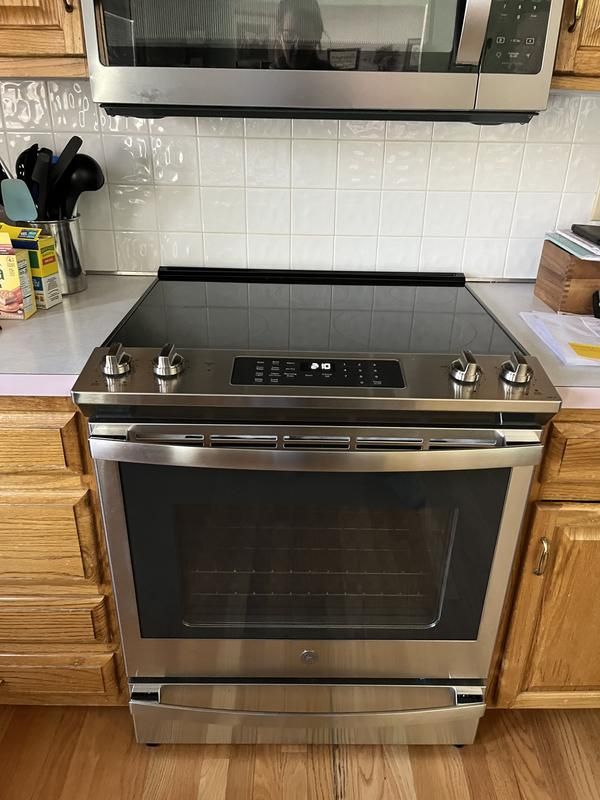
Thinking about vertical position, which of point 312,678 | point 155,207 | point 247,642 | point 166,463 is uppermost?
point 155,207

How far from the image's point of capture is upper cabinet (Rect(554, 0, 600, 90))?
1078 millimetres

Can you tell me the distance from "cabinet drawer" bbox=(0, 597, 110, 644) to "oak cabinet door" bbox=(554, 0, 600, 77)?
1.35 m

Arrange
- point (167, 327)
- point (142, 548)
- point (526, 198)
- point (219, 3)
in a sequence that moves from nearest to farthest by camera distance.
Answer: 1. point (219, 3)
2. point (142, 548)
3. point (167, 327)
4. point (526, 198)

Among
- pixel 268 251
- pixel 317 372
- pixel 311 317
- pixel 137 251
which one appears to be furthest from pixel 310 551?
pixel 137 251

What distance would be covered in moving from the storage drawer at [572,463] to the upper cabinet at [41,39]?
1085mm

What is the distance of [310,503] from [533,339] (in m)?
0.56

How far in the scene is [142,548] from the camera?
114cm

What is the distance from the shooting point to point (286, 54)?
1.06 metres

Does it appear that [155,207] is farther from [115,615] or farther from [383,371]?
[115,615]

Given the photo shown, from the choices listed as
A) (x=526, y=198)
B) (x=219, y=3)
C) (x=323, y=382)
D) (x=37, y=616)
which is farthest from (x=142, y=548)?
(x=526, y=198)

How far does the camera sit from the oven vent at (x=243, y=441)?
103 centimetres

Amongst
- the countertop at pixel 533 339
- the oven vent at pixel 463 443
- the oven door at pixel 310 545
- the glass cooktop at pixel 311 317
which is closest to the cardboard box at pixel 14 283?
the glass cooktop at pixel 311 317

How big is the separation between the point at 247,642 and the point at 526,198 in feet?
3.97

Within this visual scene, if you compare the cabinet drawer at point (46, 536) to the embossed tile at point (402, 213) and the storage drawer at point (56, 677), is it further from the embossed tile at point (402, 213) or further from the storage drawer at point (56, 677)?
the embossed tile at point (402, 213)
